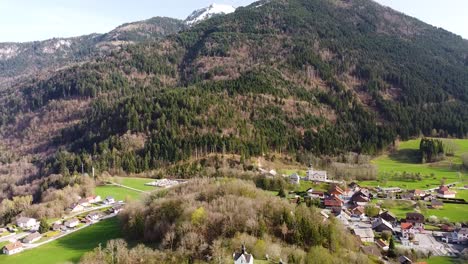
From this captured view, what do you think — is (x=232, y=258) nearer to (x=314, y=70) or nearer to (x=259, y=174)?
(x=259, y=174)

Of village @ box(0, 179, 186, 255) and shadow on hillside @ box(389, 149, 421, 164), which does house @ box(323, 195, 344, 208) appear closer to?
village @ box(0, 179, 186, 255)

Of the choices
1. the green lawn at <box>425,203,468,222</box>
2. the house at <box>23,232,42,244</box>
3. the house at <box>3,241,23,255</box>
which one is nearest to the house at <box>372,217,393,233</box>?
the green lawn at <box>425,203,468,222</box>

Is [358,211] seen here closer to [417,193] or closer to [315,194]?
[315,194]

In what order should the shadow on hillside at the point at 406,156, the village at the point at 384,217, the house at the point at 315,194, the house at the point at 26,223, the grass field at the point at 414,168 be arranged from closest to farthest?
the village at the point at 384,217, the house at the point at 26,223, the house at the point at 315,194, the grass field at the point at 414,168, the shadow on hillside at the point at 406,156

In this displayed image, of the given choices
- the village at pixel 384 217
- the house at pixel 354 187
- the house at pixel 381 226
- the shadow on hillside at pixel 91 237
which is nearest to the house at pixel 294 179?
the village at pixel 384 217

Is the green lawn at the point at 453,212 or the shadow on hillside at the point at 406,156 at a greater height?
the shadow on hillside at the point at 406,156

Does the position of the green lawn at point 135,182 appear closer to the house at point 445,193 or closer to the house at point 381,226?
the house at point 381,226
